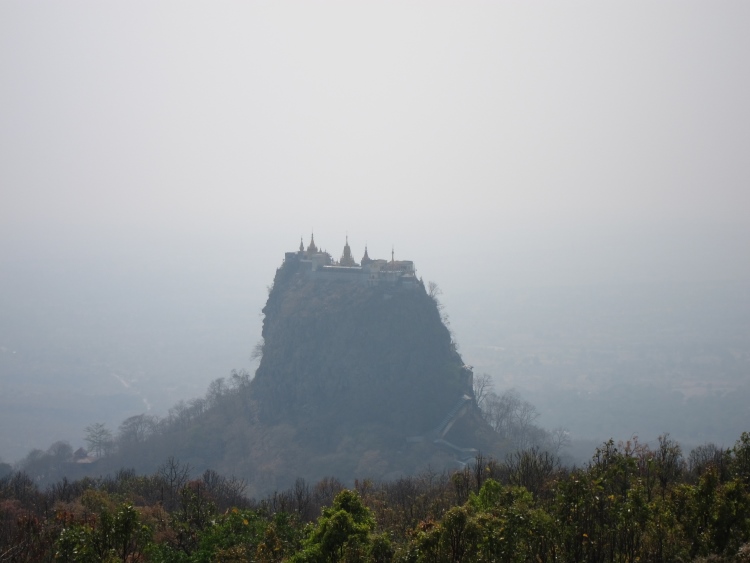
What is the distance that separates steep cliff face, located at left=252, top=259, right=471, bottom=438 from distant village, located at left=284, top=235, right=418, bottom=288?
63 centimetres

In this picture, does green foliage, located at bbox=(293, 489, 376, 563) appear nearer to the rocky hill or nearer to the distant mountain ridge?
the rocky hill

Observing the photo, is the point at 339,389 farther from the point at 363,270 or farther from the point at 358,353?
the point at 363,270

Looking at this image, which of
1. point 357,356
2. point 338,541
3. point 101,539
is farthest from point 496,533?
point 357,356

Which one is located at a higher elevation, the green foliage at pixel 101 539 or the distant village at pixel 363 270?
the distant village at pixel 363 270

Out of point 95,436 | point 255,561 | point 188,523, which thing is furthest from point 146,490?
point 95,436

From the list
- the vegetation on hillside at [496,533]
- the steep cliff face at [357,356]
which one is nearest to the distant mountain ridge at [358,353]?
the steep cliff face at [357,356]

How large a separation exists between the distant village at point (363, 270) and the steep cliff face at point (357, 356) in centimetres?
63

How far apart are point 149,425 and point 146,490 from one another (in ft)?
166

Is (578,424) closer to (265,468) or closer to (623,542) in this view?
(265,468)

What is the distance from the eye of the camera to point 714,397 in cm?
16275

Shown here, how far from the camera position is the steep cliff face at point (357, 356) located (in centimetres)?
7312

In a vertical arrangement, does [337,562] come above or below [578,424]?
above

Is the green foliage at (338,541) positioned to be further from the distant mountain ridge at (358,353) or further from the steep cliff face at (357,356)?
the distant mountain ridge at (358,353)

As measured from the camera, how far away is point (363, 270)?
7475 centimetres
